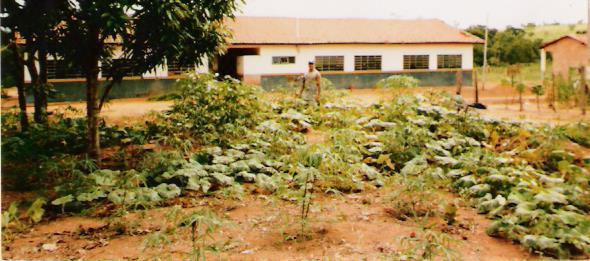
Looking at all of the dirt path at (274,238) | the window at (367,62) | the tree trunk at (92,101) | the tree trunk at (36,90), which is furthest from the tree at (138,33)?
the window at (367,62)

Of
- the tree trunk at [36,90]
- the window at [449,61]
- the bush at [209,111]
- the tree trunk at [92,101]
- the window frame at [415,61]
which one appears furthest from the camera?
the window at [449,61]

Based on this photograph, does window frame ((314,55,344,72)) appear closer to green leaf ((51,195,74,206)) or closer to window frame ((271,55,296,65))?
window frame ((271,55,296,65))

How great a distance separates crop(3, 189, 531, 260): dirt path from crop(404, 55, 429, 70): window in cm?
1986

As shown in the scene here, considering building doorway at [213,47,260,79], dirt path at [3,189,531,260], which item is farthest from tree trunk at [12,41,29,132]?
building doorway at [213,47,260,79]

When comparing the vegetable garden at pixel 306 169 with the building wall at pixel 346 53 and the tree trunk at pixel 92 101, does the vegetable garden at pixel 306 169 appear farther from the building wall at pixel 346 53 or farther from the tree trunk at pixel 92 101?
the building wall at pixel 346 53

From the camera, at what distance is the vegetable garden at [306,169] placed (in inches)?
170

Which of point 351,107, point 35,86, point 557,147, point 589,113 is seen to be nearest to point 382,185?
point 557,147

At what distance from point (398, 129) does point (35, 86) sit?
6.26m

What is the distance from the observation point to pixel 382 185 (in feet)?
19.9

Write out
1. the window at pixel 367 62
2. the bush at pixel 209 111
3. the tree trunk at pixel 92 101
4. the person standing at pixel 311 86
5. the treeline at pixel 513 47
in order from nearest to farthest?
the tree trunk at pixel 92 101 < the bush at pixel 209 111 < the person standing at pixel 311 86 < the treeline at pixel 513 47 < the window at pixel 367 62

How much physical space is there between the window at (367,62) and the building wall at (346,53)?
7.6 inches

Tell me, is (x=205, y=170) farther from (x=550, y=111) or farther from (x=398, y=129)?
(x=550, y=111)

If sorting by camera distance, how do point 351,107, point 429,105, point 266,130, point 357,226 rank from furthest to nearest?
point 351,107 → point 429,105 → point 266,130 → point 357,226

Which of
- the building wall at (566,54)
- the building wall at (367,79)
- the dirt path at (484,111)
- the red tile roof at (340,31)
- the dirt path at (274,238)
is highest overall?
the red tile roof at (340,31)
